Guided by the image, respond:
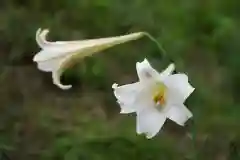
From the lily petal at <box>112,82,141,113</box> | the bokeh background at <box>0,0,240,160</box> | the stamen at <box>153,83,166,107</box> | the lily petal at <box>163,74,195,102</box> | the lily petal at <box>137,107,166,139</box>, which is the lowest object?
the bokeh background at <box>0,0,240,160</box>

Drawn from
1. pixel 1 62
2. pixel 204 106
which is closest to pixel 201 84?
pixel 204 106

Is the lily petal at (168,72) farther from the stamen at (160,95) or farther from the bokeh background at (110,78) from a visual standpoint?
the bokeh background at (110,78)

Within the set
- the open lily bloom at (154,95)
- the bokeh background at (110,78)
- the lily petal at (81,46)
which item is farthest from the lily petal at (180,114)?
the bokeh background at (110,78)

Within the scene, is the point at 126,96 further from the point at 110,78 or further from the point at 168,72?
the point at 110,78

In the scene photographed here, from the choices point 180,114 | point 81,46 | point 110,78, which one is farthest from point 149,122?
point 110,78

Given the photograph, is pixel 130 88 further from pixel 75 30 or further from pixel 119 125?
pixel 75 30

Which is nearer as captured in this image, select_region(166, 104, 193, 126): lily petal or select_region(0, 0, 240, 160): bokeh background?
select_region(166, 104, 193, 126): lily petal

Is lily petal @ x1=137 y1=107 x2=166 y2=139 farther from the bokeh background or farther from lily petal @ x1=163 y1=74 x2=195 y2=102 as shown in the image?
the bokeh background

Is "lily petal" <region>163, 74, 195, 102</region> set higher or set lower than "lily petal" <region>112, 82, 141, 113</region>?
higher

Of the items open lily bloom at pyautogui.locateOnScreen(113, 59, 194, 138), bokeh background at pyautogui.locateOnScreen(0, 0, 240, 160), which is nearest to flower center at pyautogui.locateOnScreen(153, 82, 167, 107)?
open lily bloom at pyautogui.locateOnScreen(113, 59, 194, 138)
